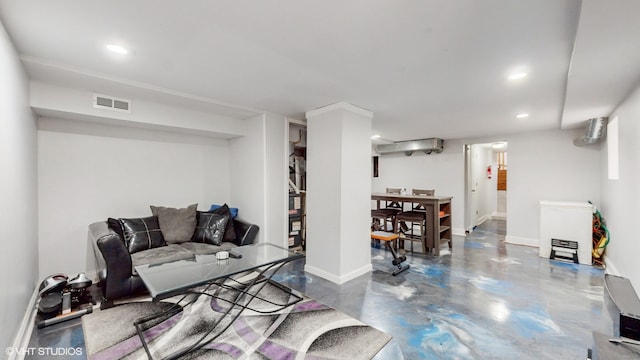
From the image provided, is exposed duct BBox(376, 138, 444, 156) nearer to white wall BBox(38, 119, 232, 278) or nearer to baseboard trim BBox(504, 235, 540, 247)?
baseboard trim BBox(504, 235, 540, 247)

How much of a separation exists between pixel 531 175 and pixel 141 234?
6.80 meters

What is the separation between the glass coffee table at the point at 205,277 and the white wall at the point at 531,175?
4939mm

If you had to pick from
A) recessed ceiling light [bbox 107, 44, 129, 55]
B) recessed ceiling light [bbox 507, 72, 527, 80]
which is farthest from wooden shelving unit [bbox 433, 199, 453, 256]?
recessed ceiling light [bbox 107, 44, 129, 55]

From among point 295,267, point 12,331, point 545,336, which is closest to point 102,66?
point 12,331

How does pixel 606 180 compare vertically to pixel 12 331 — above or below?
above

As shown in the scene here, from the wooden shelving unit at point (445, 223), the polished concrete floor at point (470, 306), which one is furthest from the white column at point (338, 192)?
the wooden shelving unit at point (445, 223)

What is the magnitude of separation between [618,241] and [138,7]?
5408 millimetres

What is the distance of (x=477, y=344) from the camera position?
2.01m

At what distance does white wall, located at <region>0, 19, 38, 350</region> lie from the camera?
1637 mm

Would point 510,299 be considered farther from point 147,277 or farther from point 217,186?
point 217,186

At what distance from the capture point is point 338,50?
6.54ft

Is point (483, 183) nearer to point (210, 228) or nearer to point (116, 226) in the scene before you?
point (210, 228)

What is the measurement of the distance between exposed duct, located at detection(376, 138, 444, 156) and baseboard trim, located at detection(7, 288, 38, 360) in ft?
21.6

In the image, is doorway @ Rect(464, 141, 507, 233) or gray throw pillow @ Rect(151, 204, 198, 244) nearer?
gray throw pillow @ Rect(151, 204, 198, 244)
